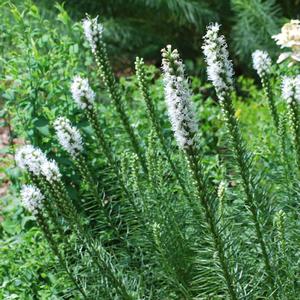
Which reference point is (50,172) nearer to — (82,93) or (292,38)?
(82,93)

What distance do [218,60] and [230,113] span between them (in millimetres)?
239

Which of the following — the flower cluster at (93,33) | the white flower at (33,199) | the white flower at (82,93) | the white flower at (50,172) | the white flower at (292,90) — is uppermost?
the flower cluster at (93,33)

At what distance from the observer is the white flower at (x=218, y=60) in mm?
2574

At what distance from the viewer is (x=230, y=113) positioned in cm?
275

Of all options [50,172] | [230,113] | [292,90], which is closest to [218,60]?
[230,113]

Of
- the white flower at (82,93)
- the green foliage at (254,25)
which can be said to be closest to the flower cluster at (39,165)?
the white flower at (82,93)

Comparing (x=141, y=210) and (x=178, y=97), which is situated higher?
(x=178, y=97)

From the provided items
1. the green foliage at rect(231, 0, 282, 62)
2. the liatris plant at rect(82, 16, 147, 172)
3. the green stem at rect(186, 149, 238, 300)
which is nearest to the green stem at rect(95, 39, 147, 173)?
the liatris plant at rect(82, 16, 147, 172)

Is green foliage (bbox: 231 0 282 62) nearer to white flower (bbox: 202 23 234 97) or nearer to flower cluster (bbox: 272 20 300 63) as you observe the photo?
flower cluster (bbox: 272 20 300 63)

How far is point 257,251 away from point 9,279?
1.47 metres

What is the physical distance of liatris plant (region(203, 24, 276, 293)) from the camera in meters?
2.60

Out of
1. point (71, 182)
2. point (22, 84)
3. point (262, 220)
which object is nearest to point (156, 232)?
point (262, 220)

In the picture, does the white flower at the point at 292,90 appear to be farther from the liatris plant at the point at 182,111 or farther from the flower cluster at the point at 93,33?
the flower cluster at the point at 93,33

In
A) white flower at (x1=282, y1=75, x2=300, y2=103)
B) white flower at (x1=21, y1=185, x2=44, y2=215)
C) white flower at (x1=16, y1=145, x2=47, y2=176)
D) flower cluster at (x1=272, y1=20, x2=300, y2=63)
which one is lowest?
white flower at (x1=21, y1=185, x2=44, y2=215)
